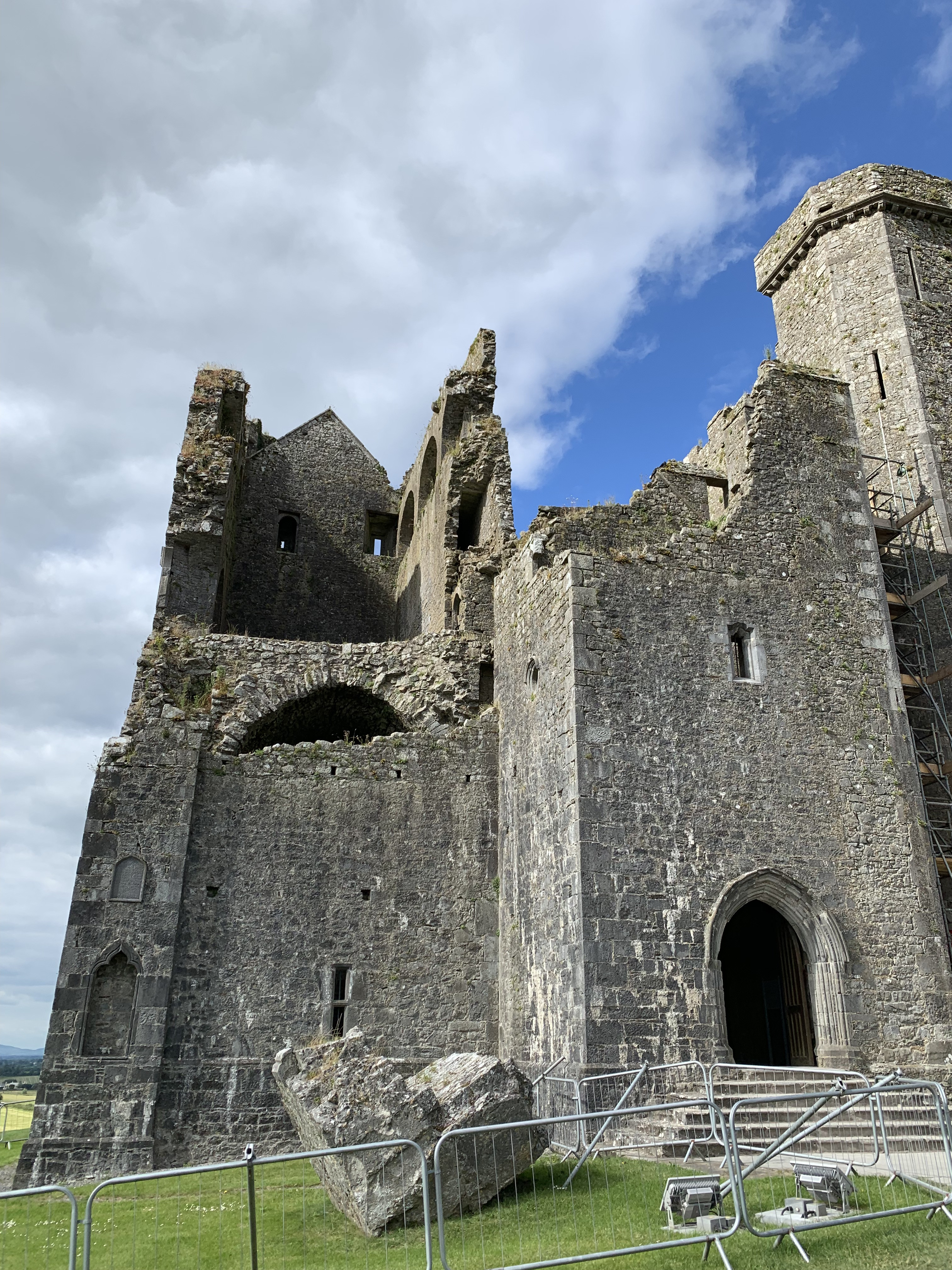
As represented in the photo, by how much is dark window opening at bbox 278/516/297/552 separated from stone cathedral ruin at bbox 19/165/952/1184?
7.34 meters

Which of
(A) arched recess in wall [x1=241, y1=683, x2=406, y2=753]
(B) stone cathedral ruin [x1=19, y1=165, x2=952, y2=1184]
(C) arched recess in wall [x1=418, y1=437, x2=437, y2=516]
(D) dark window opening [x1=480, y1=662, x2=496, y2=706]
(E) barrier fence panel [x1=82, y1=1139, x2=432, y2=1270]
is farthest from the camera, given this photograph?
(C) arched recess in wall [x1=418, y1=437, x2=437, y2=516]

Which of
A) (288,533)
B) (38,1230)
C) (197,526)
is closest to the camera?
(38,1230)

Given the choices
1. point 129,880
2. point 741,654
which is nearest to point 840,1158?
point 741,654

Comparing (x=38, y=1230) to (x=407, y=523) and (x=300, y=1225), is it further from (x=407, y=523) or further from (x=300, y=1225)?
(x=407, y=523)

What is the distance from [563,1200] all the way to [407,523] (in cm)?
2041

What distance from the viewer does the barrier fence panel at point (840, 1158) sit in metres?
6.95

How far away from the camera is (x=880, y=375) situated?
62.6 ft

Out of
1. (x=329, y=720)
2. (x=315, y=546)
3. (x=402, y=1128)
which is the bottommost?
(x=402, y=1128)

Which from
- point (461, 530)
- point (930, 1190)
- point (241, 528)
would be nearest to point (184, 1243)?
point (930, 1190)

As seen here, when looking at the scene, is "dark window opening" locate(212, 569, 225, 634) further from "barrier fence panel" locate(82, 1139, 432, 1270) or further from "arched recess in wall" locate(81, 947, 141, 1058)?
"barrier fence panel" locate(82, 1139, 432, 1270)

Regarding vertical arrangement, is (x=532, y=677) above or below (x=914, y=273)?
below

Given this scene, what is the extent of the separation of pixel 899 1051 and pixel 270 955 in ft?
28.3

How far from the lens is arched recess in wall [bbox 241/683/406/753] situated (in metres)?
17.1

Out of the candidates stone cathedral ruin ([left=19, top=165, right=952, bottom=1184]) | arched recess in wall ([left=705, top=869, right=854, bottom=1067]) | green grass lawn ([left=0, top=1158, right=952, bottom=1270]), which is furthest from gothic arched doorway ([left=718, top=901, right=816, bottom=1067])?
green grass lawn ([left=0, top=1158, right=952, bottom=1270])
